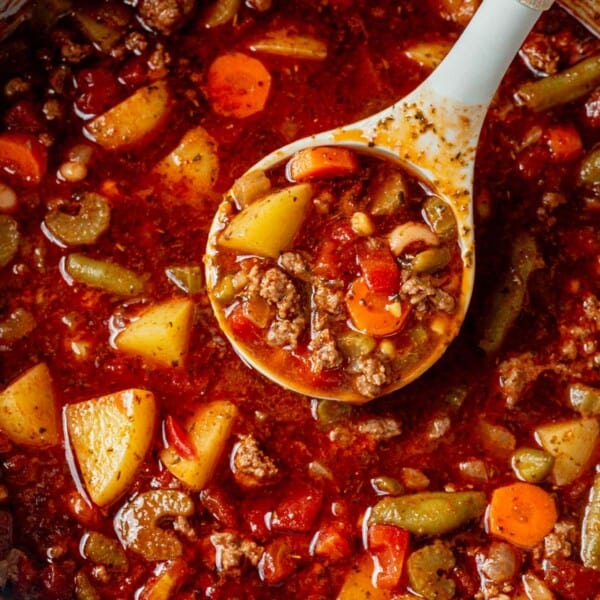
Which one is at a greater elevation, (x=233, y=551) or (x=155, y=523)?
(x=155, y=523)

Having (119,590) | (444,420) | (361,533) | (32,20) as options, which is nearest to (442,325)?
(444,420)

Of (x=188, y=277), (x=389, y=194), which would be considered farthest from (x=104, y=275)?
(x=389, y=194)

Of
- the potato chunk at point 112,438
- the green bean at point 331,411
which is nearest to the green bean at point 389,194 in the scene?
the green bean at point 331,411

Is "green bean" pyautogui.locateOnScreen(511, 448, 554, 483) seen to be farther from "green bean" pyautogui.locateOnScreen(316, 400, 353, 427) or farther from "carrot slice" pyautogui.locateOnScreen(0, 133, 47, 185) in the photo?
"carrot slice" pyautogui.locateOnScreen(0, 133, 47, 185)

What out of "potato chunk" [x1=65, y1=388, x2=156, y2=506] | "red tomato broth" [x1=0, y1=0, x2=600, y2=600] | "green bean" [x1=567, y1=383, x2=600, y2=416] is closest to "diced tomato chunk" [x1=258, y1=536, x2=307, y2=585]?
"red tomato broth" [x1=0, y1=0, x2=600, y2=600]

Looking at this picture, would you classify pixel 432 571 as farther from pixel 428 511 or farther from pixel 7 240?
pixel 7 240

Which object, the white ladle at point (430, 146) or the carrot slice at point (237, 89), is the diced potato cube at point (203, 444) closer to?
the white ladle at point (430, 146)

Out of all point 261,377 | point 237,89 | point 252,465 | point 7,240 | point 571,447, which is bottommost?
point 571,447
